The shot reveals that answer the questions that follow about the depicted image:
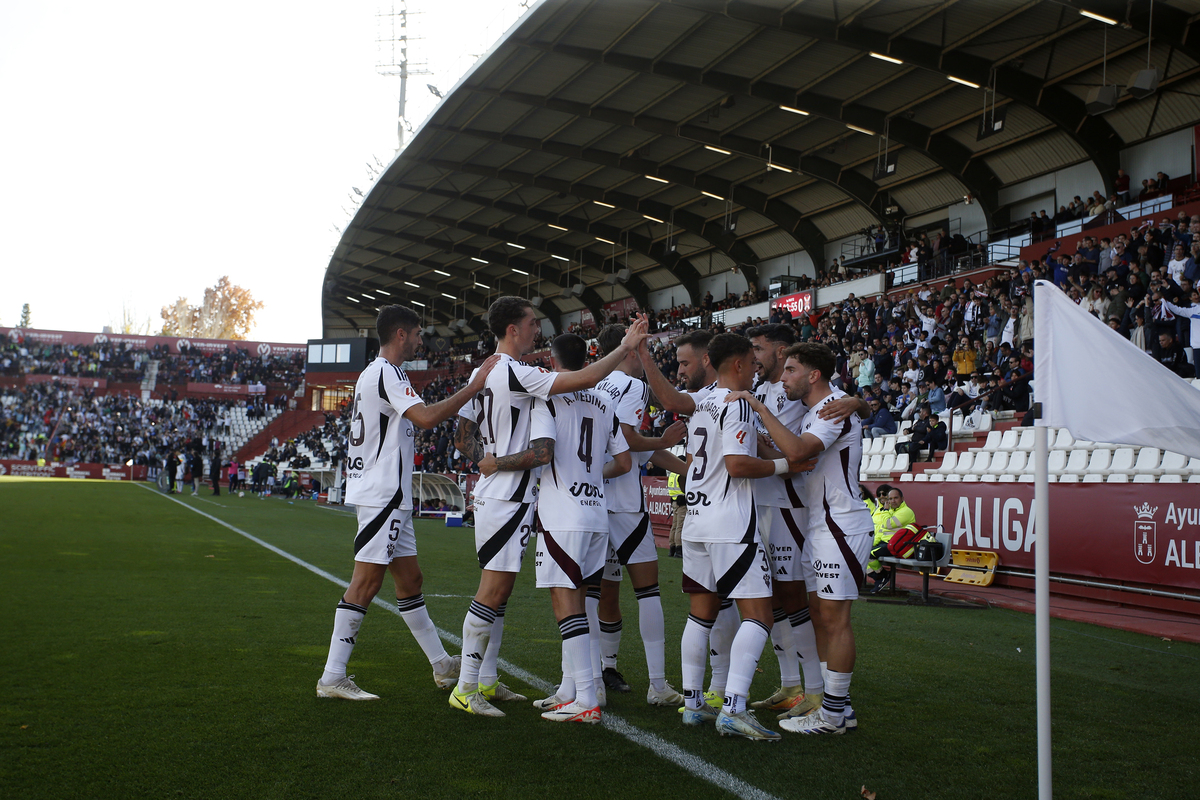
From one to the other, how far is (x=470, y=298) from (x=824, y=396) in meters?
50.0

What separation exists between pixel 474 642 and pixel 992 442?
39.3 ft

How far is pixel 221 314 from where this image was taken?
297 ft

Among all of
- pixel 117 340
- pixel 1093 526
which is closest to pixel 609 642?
pixel 1093 526

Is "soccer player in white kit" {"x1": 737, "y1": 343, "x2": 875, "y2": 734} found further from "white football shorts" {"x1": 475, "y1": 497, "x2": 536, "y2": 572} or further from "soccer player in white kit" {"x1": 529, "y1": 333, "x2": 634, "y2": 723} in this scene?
"white football shorts" {"x1": 475, "y1": 497, "x2": 536, "y2": 572}

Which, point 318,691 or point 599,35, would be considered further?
point 599,35

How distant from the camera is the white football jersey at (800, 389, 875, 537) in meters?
4.57

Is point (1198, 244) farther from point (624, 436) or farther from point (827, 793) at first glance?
point (827, 793)

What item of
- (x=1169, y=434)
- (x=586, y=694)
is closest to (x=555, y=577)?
(x=586, y=694)

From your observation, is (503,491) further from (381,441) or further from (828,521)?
(828,521)

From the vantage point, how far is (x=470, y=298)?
5353cm

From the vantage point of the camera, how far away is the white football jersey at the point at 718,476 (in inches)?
179

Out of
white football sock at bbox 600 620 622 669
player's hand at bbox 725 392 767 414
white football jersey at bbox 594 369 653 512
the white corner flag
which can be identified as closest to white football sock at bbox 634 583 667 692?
white football sock at bbox 600 620 622 669

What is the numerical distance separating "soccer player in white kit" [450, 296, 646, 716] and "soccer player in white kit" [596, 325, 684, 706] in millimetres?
638

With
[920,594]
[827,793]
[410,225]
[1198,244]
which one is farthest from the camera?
[410,225]
